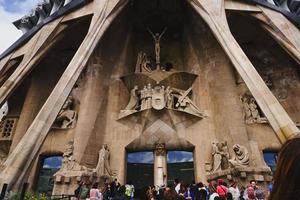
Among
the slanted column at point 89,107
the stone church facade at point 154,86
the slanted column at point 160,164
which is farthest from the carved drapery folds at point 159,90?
the slanted column at point 160,164

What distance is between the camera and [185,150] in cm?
1252

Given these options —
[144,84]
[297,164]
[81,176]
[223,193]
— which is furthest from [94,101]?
[297,164]

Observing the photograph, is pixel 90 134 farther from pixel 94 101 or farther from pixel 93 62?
pixel 93 62

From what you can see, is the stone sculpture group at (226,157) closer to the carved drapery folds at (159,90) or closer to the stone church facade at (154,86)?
the stone church facade at (154,86)

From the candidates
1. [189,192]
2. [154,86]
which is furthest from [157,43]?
[189,192]

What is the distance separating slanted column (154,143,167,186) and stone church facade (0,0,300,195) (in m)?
0.05

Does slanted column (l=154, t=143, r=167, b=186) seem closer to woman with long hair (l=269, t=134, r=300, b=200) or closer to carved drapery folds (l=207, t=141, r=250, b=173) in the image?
carved drapery folds (l=207, t=141, r=250, b=173)

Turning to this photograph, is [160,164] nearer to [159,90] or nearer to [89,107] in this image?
[159,90]

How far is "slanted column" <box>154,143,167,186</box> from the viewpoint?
38.5ft

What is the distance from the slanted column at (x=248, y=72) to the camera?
830 centimetres

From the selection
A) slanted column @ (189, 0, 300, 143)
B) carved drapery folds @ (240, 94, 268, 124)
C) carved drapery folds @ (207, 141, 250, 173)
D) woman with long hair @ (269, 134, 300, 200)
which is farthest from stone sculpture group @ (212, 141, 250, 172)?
woman with long hair @ (269, 134, 300, 200)

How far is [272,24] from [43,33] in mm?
10471

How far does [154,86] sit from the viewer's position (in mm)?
13594

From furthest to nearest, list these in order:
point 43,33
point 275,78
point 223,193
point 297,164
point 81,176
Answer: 1. point 275,78
2. point 43,33
3. point 81,176
4. point 223,193
5. point 297,164
